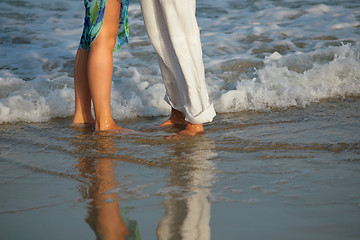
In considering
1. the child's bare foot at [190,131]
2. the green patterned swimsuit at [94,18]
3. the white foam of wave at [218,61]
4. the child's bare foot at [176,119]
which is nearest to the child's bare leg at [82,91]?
the green patterned swimsuit at [94,18]

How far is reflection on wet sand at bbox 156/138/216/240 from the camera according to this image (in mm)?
1393

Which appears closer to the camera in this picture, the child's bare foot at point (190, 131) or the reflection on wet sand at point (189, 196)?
the reflection on wet sand at point (189, 196)

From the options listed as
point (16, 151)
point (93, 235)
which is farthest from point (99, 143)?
point (93, 235)

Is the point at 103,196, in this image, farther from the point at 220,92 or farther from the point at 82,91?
the point at 220,92

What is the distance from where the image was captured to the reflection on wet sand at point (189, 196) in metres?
1.39

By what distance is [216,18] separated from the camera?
6.33 meters

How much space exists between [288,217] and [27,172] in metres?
1.16

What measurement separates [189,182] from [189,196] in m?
0.16

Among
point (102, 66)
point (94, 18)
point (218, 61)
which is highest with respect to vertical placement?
point (94, 18)

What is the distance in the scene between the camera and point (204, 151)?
2.23 metres

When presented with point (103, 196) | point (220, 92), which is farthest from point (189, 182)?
point (220, 92)

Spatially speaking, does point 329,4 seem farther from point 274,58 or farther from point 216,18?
point 274,58

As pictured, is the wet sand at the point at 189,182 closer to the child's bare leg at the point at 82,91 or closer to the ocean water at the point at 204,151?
the ocean water at the point at 204,151

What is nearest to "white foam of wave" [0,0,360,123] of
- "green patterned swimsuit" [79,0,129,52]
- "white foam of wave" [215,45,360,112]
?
"white foam of wave" [215,45,360,112]
